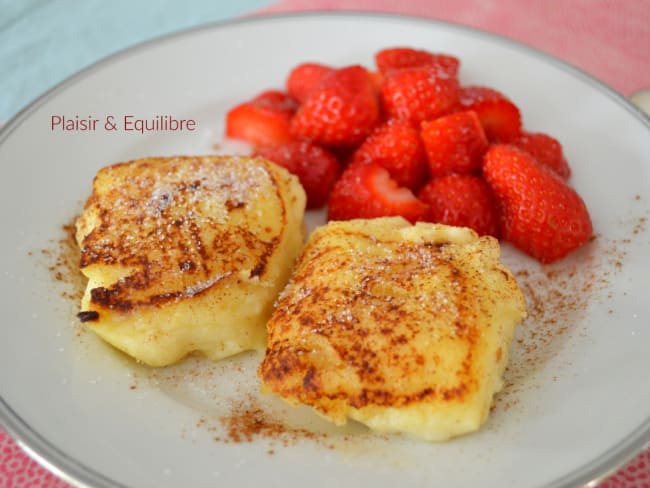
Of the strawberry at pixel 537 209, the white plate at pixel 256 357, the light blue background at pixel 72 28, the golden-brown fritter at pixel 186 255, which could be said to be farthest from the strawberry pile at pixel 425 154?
the light blue background at pixel 72 28

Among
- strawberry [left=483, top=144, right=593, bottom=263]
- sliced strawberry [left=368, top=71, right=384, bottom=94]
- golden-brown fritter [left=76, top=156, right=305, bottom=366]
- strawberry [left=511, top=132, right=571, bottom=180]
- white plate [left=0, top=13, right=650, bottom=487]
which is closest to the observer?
white plate [left=0, top=13, right=650, bottom=487]

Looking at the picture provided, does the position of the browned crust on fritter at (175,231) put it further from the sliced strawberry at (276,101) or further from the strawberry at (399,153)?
the sliced strawberry at (276,101)

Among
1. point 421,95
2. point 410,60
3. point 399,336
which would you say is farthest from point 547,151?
point 399,336

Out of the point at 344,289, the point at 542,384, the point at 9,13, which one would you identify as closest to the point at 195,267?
the point at 344,289

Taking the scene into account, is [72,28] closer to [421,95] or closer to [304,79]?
A: [304,79]

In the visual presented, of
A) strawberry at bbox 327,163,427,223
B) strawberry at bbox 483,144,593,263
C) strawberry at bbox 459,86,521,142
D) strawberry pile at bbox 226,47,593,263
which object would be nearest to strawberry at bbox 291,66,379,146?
strawberry pile at bbox 226,47,593,263

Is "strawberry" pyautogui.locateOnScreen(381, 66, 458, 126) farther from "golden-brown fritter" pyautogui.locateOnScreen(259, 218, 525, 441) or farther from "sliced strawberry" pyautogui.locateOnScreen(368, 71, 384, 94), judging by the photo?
"golden-brown fritter" pyautogui.locateOnScreen(259, 218, 525, 441)
